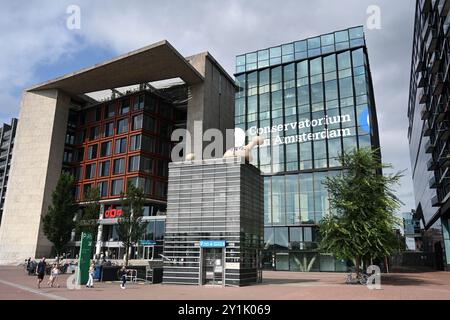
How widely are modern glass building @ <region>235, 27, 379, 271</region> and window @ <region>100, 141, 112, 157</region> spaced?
75.2 ft

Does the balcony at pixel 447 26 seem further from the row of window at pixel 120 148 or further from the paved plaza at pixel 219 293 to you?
the row of window at pixel 120 148

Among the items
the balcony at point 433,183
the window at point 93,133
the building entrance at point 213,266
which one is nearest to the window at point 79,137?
the window at point 93,133

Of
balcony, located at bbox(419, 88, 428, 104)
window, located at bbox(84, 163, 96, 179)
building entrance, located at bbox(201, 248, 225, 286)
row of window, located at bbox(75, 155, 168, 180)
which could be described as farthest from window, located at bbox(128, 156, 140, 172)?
balcony, located at bbox(419, 88, 428, 104)

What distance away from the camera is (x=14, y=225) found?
6419 cm

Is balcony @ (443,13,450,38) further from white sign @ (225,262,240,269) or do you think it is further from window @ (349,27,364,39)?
white sign @ (225,262,240,269)

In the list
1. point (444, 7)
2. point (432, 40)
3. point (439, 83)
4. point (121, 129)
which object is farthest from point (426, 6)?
point (121, 129)

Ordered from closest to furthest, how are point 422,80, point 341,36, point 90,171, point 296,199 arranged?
Result: point 296,199
point 341,36
point 422,80
point 90,171

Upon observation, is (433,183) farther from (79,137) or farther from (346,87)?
(79,137)

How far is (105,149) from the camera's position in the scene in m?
68.2

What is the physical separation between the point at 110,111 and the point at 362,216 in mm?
52105

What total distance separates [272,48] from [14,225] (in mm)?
50751

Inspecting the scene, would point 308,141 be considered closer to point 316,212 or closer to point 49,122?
point 316,212
